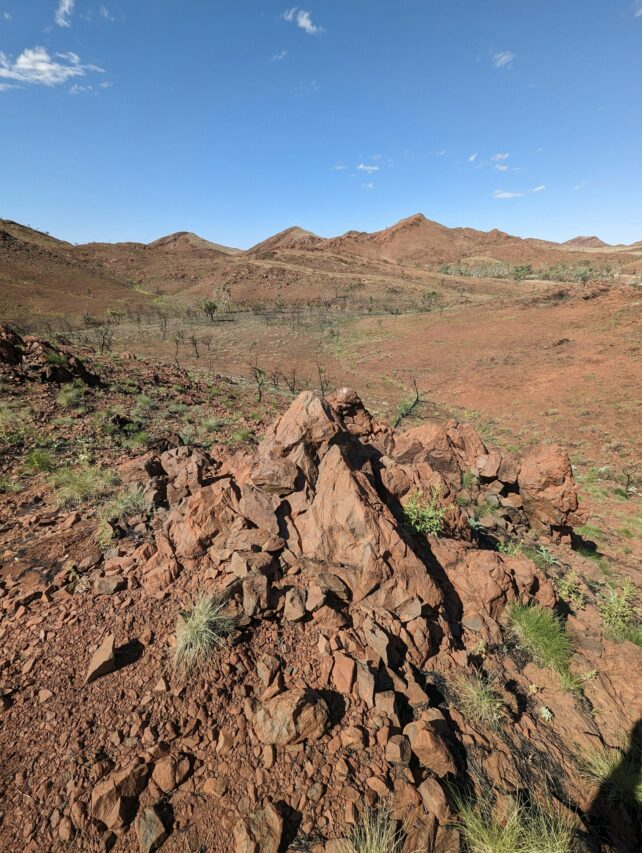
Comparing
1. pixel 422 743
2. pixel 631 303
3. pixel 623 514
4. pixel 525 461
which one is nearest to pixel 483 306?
pixel 631 303

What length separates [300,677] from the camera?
9.98 ft

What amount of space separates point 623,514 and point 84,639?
39.1ft

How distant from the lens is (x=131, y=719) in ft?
8.87

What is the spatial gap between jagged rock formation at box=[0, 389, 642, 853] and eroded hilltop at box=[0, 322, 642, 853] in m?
0.01

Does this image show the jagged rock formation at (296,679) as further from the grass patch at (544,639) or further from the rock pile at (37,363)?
the rock pile at (37,363)

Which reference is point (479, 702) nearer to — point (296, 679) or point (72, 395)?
point (296, 679)

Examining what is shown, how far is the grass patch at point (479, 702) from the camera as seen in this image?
3.08m

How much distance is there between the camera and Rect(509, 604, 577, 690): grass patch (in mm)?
3693

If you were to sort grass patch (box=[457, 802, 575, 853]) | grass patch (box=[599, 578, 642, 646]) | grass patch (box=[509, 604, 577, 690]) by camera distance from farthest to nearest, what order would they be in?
grass patch (box=[599, 578, 642, 646]), grass patch (box=[509, 604, 577, 690]), grass patch (box=[457, 802, 575, 853])

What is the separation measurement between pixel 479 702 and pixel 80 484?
19.3 ft

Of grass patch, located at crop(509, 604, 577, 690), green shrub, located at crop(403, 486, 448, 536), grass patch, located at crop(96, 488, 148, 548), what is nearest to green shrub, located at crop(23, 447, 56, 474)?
grass patch, located at crop(96, 488, 148, 548)

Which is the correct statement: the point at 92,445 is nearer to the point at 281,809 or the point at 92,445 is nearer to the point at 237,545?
the point at 237,545

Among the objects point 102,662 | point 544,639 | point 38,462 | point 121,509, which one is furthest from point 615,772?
point 38,462

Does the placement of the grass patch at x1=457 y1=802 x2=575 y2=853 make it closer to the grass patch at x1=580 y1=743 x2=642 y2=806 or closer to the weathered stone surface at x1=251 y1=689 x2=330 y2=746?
the grass patch at x1=580 y1=743 x2=642 y2=806
